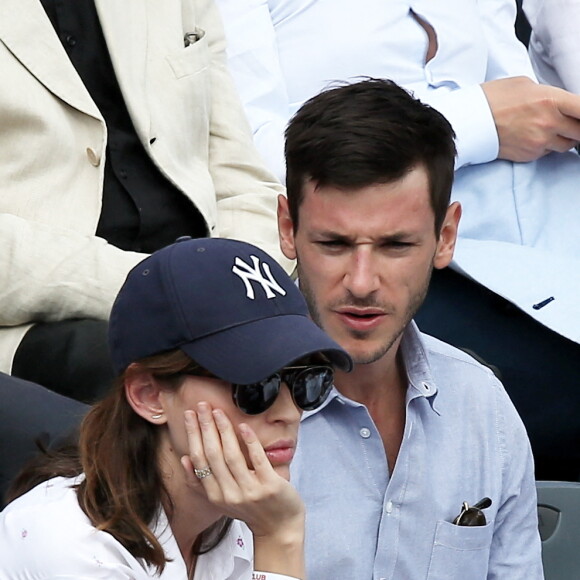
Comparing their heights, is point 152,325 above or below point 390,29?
above

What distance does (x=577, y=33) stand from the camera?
11.9ft

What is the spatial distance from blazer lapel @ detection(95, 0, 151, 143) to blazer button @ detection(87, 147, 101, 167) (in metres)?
0.14

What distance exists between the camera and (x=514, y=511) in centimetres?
230

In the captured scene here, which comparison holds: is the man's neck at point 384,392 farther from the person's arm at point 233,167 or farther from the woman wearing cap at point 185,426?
the person's arm at point 233,167

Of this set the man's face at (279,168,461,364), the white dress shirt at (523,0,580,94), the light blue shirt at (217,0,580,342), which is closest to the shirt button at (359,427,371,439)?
the man's face at (279,168,461,364)

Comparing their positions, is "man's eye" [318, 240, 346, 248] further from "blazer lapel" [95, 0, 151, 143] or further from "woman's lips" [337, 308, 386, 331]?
"blazer lapel" [95, 0, 151, 143]

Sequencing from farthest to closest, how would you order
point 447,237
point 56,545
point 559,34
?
point 559,34
point 447,237
point 56,545

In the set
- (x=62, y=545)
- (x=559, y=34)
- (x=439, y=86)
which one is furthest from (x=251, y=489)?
(x=559, y=34)

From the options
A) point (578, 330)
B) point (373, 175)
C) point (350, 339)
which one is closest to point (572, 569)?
point (578, 330)

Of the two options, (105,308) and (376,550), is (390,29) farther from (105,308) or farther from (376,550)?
(376,550)

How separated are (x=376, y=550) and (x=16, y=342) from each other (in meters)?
0.77

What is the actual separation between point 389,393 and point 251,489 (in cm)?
63

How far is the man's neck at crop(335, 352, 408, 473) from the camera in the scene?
7.36 feet

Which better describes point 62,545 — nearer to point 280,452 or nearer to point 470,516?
point 280,452
